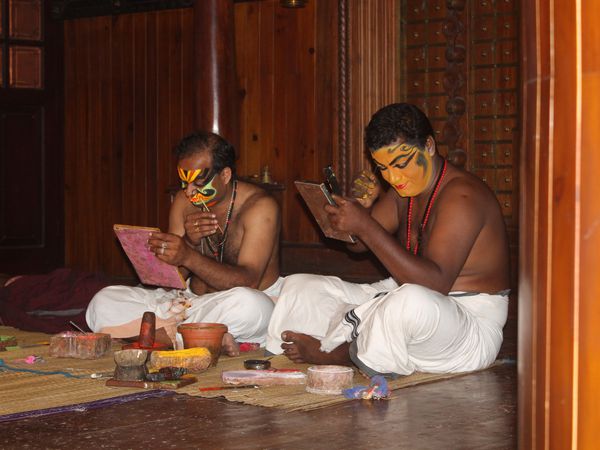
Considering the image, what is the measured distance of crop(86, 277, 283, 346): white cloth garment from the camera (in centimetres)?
464

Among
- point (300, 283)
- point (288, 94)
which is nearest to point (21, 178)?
point (288, 94)

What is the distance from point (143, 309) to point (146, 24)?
441 cm

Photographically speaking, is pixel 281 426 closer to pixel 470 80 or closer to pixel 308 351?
pixel 308 351

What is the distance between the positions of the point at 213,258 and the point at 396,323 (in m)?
1.40

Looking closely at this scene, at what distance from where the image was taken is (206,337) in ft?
13.7

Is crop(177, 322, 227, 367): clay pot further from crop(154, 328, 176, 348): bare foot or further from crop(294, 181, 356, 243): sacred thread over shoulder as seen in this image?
crop(294, 181, 356, 243): sacred thread over shoulder

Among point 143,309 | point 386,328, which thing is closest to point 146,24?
point 143,309

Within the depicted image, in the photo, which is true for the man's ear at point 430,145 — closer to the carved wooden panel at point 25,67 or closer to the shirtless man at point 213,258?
the shirtless man at point 213,258

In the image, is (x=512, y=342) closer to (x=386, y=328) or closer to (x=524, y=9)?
(x=386, y=328)

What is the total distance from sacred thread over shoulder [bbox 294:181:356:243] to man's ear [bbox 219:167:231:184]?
679 mm

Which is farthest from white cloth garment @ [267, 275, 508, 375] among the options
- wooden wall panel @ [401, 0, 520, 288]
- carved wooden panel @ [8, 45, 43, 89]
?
carved wooden panel @ [8, 45, 43, 89]

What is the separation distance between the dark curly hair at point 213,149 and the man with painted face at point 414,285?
0.76m

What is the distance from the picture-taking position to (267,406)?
3.37 metres

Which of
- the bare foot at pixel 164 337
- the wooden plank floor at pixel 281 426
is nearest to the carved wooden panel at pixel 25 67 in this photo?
the bare foot at pixel 164 337
